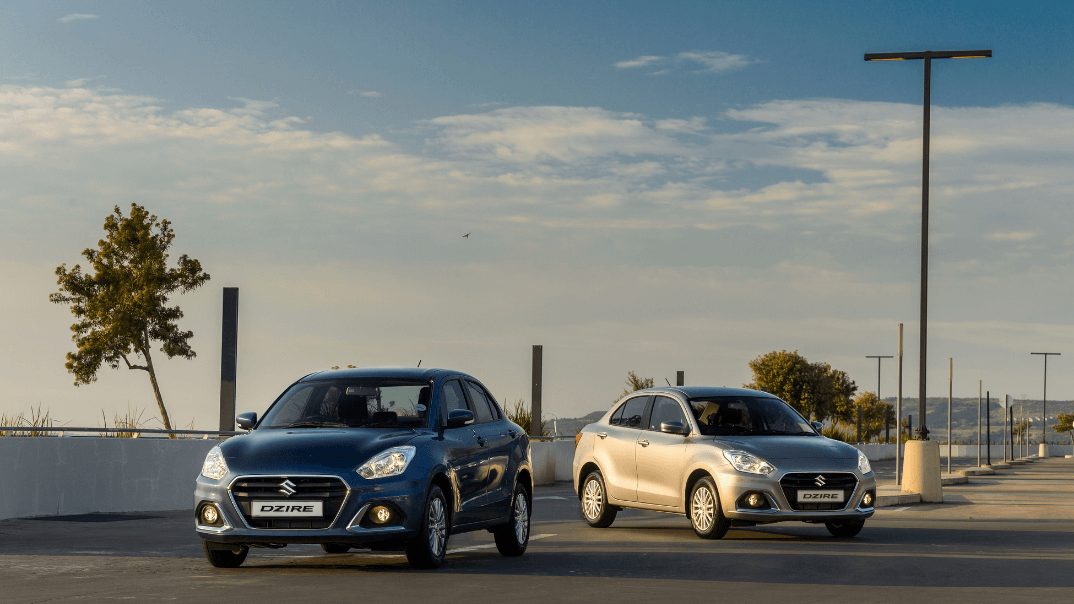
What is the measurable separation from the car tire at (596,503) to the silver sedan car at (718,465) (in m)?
0.01

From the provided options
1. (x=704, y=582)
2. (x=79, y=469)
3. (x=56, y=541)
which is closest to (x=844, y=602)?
(x=704, y=582)

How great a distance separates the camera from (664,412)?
54.1 feet

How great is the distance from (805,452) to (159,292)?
31242 mm

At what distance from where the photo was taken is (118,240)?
42.4 meters

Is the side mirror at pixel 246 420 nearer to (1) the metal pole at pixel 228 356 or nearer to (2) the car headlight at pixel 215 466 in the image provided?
(2) the car headlight at pixel 215 466

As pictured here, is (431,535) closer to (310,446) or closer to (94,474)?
(310,446)

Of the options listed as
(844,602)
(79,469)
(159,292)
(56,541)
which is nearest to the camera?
(844,602)

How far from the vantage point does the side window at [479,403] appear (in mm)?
13125

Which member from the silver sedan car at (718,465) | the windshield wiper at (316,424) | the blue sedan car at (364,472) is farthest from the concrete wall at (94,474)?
the windshield wiper at (316,424)

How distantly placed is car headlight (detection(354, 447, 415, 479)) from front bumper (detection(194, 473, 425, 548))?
0.20 ft

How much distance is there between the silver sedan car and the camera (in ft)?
48.0

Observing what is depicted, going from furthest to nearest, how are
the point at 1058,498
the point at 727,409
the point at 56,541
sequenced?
the point at 1058,498 → the point at 727,409 → the point at 56,541

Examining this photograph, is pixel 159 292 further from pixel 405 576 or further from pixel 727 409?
pixel 405 576

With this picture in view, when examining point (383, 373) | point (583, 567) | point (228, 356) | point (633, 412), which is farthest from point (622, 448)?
point (228, 356)
